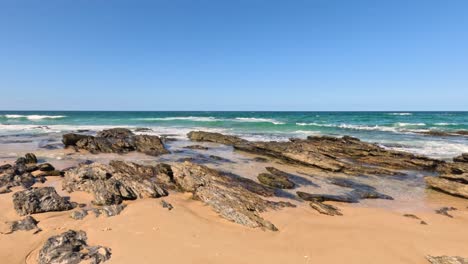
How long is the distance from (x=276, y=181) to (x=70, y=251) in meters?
7.03

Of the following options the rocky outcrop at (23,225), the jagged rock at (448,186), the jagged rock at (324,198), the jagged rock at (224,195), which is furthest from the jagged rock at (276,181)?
the rocky outcrop at (23,225)

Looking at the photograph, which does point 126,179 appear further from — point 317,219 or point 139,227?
point 317,219

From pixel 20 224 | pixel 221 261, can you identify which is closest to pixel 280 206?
pixel 221 261

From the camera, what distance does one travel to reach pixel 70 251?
4816 millimetres

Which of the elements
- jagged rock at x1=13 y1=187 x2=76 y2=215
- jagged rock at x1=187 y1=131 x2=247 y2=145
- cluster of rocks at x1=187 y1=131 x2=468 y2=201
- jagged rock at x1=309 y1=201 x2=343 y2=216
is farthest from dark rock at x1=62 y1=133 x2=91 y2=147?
jagged rock at x1=309 y1=201 x2=343 y2=216

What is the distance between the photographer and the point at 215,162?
14320 millimetres

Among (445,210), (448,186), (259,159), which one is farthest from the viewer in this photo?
(259,159)

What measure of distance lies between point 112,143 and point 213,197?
39.5 feet

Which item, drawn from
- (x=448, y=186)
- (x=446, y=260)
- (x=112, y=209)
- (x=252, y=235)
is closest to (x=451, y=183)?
(x=448, y=186)

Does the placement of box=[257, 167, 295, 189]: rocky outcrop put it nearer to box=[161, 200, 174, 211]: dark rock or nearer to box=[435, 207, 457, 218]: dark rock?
box=[161, 200, 174, 211]: dark rock

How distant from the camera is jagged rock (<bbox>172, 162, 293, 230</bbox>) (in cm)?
661

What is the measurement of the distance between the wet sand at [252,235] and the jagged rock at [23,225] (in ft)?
0.51

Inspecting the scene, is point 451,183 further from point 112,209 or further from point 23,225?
point 23,225

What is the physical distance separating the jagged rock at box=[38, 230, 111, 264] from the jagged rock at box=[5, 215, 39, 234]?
107 centimetres
